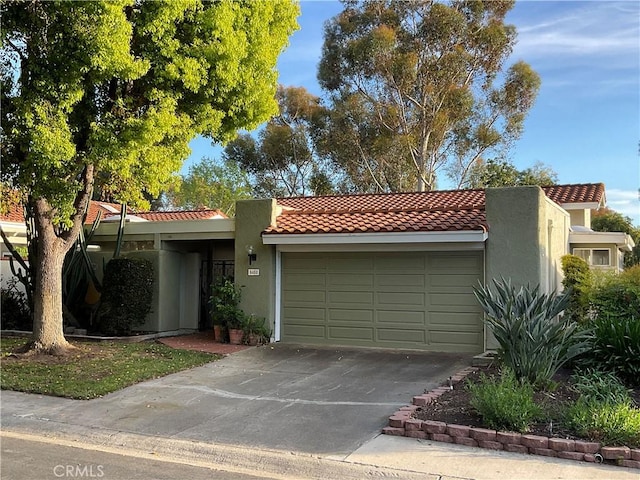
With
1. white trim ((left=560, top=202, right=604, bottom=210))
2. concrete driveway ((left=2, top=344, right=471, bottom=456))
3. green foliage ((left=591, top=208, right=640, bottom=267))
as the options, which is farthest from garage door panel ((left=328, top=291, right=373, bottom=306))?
green foliage ((left=591, top=208, right=640, bottom=267))

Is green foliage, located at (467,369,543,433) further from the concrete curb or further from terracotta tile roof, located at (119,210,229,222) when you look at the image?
terracotta tile roof, located at (119,210,229,222)

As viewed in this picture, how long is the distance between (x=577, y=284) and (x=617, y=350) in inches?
198

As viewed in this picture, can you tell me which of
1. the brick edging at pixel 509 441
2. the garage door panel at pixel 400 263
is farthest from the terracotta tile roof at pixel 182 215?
the brick edging at pixel 509 441

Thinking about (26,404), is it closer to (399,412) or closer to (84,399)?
(84,399)

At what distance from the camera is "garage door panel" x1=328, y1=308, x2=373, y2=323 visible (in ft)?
42.9

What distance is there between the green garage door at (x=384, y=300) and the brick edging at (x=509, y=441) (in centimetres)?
545

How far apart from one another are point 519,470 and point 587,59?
10.3 meters

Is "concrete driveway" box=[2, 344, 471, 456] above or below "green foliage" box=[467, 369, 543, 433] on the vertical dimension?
below

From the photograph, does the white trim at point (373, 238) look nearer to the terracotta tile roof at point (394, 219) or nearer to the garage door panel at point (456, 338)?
the terracotta tile roof at point (394, 219)

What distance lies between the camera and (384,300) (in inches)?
510

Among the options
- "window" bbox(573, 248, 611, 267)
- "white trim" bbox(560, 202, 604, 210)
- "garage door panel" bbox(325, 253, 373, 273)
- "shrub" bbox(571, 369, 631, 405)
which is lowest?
"shrub" bbox(571, 369, 631, 405)

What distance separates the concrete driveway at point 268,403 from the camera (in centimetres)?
691

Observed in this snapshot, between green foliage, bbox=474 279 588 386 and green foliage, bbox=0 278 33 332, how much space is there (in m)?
12.6

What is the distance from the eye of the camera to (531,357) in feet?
25.4
